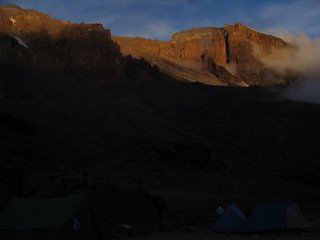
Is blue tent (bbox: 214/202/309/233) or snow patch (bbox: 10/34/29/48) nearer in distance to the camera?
blue tent (bbox: 214/202/309/233)

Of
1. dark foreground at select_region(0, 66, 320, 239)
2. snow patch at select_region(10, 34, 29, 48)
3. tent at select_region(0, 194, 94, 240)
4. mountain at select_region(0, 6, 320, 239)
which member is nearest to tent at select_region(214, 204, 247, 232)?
dark foreground at select_region(0, 66, 320, 239)

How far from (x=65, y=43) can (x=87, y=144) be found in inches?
1754

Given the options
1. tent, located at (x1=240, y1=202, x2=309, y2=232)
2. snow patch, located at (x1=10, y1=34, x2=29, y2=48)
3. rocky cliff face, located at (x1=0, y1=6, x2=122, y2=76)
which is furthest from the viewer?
snow patch, located at (x1=10, y1=34, x2=29, y2=48)

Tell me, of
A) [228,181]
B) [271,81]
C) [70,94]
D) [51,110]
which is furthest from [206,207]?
[271,81]

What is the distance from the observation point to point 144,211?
28188 millimetres

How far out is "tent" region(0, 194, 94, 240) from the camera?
1847 cm

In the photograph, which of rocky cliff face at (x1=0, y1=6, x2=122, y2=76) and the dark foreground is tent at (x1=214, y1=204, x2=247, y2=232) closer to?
the dark foreground

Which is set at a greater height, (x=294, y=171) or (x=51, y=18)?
(x=51, y=18)

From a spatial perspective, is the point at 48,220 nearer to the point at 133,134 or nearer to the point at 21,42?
the point at 133,134

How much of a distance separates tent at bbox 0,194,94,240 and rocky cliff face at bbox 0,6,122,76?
77.6m

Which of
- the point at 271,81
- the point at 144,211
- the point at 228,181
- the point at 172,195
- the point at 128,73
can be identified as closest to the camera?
the point at 144,211

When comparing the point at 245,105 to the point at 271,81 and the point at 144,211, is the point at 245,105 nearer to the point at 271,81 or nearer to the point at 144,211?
the point at 144,211

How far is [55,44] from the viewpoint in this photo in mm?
107125

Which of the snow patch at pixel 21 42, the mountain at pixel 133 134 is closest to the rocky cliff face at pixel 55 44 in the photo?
the snow patch at pixel 21 42
